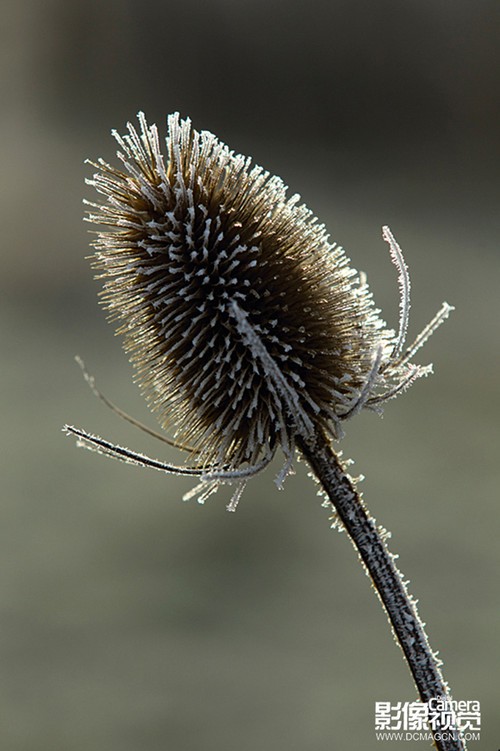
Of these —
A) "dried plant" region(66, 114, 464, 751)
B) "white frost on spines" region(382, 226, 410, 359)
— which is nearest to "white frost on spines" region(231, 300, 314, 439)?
"dried plant" region(66, 114, 464, 751)

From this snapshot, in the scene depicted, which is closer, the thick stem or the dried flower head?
the thick stem

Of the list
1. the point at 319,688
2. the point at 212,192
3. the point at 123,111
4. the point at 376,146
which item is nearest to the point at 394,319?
the point at 376,146

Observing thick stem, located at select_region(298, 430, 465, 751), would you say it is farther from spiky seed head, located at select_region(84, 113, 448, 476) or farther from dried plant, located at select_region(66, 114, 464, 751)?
spiky seed head, located at select_region(84, 113, 448, 476)

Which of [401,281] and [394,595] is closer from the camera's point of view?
[394,595]

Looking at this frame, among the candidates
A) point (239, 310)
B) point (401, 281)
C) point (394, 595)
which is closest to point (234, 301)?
point (239, 310)

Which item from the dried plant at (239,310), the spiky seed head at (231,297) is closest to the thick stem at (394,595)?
the dried plant at (239,310)

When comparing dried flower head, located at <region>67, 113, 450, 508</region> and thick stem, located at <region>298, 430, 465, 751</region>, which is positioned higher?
dried flower head, located at <region>67, 113, 450, 508</region>

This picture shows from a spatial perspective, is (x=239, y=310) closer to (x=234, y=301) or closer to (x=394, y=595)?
(x=234, y=301)

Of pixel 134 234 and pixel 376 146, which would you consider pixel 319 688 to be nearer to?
pixel 134 234
